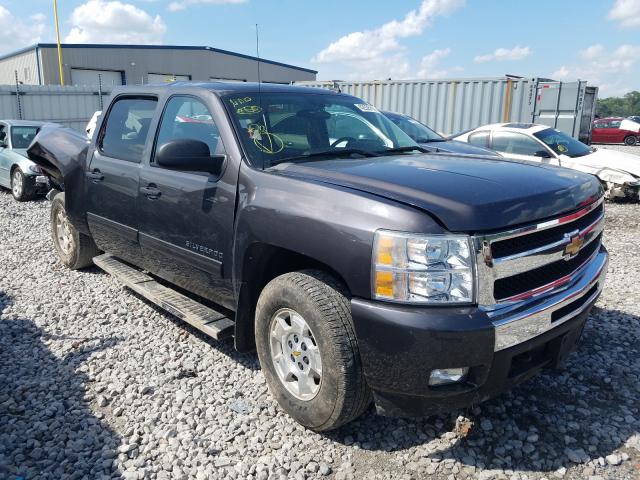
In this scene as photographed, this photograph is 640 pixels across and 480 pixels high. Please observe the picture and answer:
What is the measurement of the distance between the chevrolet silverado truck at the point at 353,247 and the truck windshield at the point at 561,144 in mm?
7417

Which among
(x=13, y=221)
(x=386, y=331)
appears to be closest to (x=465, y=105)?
(x=13, y=221)

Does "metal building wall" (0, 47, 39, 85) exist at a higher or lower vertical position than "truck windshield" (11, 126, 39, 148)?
higher

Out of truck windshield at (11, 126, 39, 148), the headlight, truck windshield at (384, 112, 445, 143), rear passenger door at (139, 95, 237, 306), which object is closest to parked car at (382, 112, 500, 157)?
truck windshield at (384, 112, 445, 143)

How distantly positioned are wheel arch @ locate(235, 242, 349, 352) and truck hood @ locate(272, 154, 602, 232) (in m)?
0.46

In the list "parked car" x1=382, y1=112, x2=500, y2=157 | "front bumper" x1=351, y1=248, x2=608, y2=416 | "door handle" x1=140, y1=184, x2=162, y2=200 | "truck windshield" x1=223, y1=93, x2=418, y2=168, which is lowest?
"front bumper" x1=351, y1=248, x2=608, y2=416

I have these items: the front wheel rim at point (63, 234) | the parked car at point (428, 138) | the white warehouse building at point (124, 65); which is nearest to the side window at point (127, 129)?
the front wheel rim at point (63, 234)

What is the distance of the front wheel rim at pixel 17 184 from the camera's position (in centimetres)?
1072

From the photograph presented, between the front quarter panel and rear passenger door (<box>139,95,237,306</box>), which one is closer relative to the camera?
the front quarter panel

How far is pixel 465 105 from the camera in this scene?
1581 cm

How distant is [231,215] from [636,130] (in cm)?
3018

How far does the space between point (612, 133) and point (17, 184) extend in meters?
28.3

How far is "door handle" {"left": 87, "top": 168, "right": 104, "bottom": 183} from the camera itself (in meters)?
4.67

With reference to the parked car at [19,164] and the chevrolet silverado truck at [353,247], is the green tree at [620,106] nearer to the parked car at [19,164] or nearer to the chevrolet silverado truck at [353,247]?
the parked car at [19,164]

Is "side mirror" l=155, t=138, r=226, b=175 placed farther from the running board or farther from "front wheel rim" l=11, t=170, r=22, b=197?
"front wheel rim" l=11, t=170, r=22, b=197
